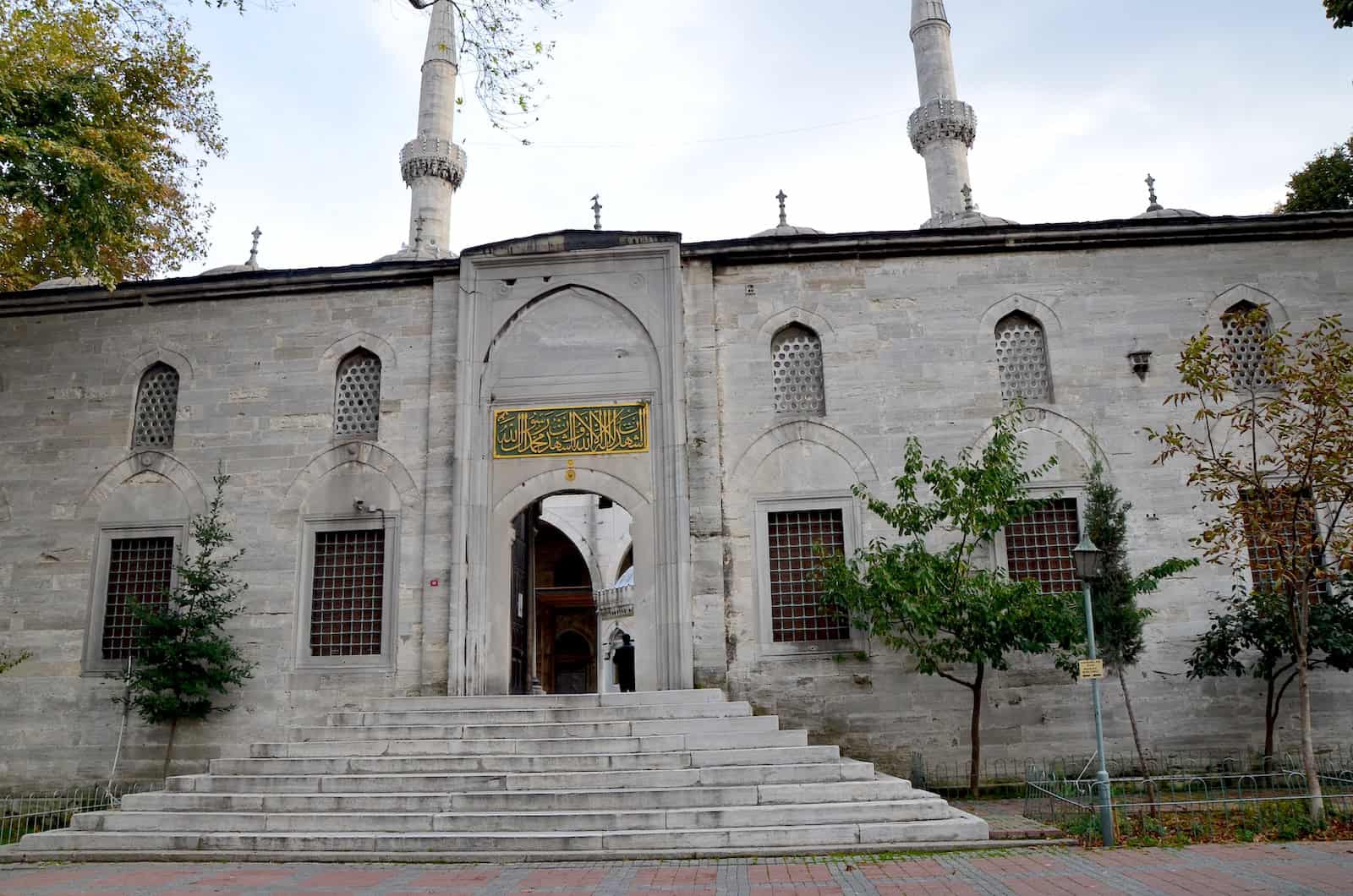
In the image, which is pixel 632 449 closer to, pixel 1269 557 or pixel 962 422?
pixel 962 422

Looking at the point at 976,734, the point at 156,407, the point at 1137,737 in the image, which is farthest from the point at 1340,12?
the point at 156,407

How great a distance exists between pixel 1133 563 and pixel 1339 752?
3122 millimetres

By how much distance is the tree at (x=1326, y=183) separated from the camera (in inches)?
817

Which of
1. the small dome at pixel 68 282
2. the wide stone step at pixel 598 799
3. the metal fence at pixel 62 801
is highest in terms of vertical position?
the small dome at pixel 68 282

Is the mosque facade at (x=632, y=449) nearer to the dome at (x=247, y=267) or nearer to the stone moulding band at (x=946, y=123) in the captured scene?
the dome at (x=247, y=267)

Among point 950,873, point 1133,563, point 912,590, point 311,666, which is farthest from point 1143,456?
point 311,666

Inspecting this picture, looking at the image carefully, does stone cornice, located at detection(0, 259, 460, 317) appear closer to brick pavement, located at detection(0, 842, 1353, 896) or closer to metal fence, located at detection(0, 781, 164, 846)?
metal fence, located at detection(0, 781, 164, 846)

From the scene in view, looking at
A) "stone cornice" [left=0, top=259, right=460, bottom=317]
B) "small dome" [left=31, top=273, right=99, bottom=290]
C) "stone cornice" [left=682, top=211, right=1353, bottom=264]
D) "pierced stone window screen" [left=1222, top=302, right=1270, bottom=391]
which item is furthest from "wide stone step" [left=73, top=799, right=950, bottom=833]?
"small dome" [left=31, top=273, right=99, bottom=290]

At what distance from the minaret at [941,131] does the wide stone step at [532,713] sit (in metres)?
16.6

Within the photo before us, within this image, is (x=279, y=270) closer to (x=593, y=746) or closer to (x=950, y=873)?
(x=593, y=746)

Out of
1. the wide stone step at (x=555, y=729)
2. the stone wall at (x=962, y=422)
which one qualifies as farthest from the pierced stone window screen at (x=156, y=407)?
the stone wall at (x=962, y=422)

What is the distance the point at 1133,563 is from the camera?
495 inches

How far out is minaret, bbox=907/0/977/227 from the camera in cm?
2469

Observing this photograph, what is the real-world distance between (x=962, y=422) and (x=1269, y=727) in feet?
16.6
